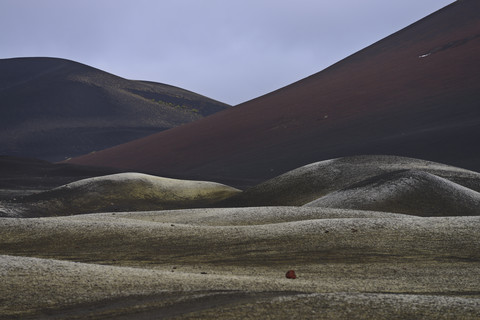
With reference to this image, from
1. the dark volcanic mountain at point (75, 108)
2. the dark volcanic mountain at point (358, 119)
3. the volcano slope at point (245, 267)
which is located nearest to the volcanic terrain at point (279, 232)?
the volcano slope at point (245, 267)

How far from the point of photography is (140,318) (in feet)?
21.1

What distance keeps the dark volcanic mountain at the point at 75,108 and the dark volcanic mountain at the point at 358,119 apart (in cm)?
2475

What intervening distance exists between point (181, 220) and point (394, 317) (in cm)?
1350

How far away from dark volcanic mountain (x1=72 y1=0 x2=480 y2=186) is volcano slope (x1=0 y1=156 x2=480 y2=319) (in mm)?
33562

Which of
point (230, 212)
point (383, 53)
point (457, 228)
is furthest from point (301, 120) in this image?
point (457, 228)

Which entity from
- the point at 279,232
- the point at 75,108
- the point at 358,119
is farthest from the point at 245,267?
the point at 75,108

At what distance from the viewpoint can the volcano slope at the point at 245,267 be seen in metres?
6.76

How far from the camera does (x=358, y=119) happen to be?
6469 cm

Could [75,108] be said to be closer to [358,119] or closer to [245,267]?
[358,119]

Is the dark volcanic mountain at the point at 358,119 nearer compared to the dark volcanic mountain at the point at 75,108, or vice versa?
the dark volcanic mountain at the point at 358,119

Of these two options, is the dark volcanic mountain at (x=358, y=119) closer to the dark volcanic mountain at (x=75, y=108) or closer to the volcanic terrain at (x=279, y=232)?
the volcanic terrain at (x=279, y=232)

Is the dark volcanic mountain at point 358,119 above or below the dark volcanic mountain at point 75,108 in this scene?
below

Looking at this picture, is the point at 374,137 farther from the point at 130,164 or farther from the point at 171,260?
the point at 171,260

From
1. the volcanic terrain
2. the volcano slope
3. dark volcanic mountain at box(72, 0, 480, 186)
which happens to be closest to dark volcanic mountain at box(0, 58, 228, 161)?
dark volcanic mountain at box(72, 0, 480, 186)
